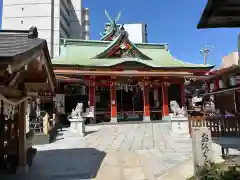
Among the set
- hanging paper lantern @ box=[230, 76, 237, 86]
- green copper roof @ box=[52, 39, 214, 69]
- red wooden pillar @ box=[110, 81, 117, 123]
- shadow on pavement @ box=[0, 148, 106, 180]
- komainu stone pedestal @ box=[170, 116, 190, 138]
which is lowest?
shadow on pavement @ box=[0, 148, 106, 180]

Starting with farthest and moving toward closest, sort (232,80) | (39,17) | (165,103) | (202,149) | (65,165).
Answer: (39,17) < (165,103) < (232,80) < (65,165) < (202,149)

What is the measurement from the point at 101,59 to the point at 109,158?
1553 centimetres

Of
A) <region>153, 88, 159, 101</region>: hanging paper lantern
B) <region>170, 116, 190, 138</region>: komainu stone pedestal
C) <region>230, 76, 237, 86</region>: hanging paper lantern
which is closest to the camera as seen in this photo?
<region>170, 116, 190, 138</region>: komainu stone pedestal

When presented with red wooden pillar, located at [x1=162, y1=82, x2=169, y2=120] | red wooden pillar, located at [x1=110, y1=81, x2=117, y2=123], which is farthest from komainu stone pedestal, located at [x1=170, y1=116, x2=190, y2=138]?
red wooden pillar, located at [x1=162, y1=82, x2=169, y2=120]

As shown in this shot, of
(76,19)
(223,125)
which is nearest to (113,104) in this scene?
(223,125)

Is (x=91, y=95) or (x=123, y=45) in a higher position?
(x=123, y=45)

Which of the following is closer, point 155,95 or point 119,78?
point 119,78

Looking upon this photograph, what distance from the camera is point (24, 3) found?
A: 58.9 metres

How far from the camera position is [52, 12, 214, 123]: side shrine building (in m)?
20.5

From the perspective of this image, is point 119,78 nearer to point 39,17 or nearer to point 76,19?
point 39,17

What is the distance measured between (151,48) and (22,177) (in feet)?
75.3

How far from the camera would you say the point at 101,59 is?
22.8 meters

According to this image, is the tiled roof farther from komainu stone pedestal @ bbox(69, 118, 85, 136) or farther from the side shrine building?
the side shrine building

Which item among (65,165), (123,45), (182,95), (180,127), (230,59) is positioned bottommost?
(65,165)
